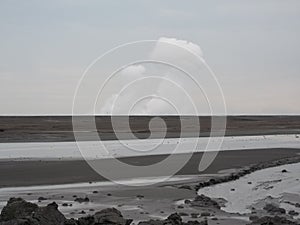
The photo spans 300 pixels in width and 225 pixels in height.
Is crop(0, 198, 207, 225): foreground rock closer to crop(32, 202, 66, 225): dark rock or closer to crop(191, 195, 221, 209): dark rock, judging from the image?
crop(32, 202, 66, 225): dark rock

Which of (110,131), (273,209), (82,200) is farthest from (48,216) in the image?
(110,131)

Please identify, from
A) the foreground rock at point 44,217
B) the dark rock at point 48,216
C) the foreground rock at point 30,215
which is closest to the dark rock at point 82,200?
the foreground rock at point 30,215

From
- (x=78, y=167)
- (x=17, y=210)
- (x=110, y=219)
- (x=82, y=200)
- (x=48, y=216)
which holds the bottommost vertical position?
(x=82, y=200)

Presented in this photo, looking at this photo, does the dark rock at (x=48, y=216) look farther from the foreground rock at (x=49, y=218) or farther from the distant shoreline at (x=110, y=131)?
the distant shoreline at (x=110, y=131)

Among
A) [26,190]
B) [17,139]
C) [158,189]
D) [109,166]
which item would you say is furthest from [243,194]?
[17,139]

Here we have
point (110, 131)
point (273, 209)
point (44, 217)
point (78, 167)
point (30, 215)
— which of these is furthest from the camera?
point (110, 131)

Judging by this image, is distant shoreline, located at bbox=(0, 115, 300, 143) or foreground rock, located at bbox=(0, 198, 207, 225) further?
distant shoreline, located at bbox=(0, 115, 300, 143)

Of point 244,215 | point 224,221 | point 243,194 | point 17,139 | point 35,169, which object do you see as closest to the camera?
point 224,221

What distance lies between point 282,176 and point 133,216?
1532 cm

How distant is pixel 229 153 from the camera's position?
152 ft

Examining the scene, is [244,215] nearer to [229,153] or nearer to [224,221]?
[224,221]

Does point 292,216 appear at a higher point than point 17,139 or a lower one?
lower

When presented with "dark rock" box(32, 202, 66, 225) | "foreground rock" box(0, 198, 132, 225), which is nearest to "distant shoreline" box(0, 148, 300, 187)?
"foreground rock" box(0, 198, 132, 225)

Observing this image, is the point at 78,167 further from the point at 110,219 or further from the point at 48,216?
the point at 110,219
